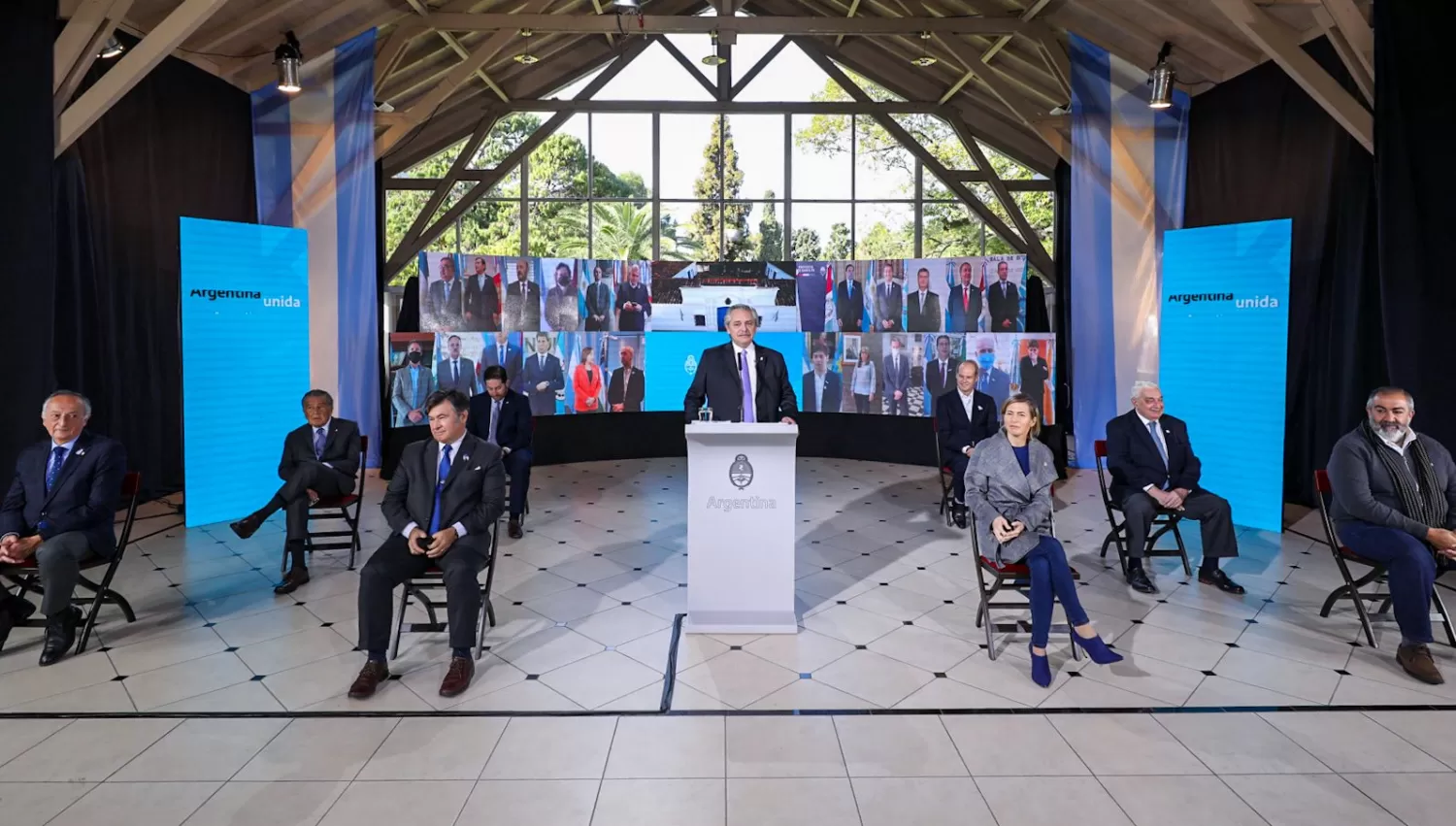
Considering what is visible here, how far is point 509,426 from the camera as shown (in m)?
7.11

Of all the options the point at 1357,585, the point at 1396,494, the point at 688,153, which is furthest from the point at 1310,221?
the point at 688,153

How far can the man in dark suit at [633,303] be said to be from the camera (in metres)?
10.8

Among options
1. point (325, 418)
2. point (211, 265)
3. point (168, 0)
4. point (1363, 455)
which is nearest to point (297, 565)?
point (325, 418)

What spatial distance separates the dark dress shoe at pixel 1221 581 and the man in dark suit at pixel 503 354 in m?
6.86

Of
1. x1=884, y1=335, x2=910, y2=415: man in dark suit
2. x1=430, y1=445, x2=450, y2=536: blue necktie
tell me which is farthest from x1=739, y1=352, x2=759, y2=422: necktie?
x1=884, y1=335, x2=910, y2=415: man in dark suit

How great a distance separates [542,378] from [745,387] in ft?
18.9

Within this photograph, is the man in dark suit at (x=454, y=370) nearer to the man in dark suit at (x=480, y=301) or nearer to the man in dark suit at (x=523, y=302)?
the man in dark suit at (x=480, y=301)

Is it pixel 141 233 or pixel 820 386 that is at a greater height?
pixel 141 233

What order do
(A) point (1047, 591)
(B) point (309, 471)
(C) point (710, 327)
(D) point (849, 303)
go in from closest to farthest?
(A) point (1047, 591)
(B) point (309, 471)
(D) point (849, 303)
(C) point (710, 327)

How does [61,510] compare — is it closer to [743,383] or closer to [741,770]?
[743,383]

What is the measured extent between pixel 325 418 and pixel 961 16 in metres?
7.71

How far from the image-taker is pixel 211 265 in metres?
6.92

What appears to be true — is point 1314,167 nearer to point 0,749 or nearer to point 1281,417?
point 1281,417

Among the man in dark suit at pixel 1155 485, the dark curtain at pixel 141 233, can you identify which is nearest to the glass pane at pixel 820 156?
the dark curtain at pixel 141 233
